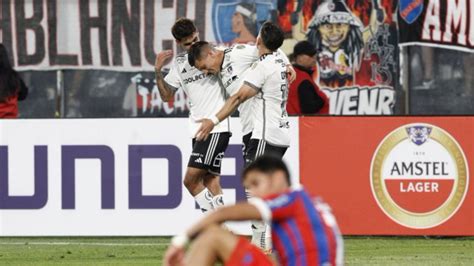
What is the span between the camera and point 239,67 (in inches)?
529

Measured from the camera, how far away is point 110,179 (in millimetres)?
15773

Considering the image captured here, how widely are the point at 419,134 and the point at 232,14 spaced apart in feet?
12.1

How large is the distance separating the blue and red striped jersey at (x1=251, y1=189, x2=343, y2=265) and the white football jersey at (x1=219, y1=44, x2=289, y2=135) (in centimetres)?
581

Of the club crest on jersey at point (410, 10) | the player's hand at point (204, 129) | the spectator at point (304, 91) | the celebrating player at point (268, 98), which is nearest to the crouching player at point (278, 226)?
the player's hand at point (204, 129)

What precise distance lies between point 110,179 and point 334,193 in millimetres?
2411

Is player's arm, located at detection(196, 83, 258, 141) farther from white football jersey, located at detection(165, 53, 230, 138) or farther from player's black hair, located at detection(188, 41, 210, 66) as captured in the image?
white football jersey, located at detection(165, 53, 230, 138)

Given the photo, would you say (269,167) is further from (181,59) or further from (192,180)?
(181,59)

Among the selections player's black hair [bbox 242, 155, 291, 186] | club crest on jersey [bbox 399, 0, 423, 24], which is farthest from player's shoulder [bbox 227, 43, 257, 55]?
player's black hair [bbox 242, 155, 291, 186]

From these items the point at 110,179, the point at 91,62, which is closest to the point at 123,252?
the point at 110,179

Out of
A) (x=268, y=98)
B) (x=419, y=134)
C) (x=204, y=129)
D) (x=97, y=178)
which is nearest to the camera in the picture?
(x=204, y=129)

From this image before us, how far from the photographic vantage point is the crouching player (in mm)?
7281

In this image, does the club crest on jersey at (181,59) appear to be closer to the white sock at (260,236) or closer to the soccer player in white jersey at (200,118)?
the soccer player in white jersey at (200,118)

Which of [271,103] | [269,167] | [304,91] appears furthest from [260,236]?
[269,167]

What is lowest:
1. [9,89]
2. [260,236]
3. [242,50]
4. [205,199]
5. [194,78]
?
[260,236]
